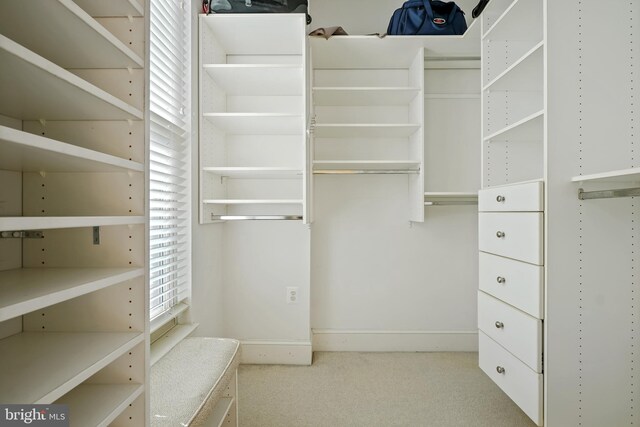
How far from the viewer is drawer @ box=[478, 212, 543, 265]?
1.52 m

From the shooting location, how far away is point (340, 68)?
2.80m

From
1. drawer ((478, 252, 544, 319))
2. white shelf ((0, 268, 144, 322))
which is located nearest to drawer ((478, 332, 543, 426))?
drawer ((478, 252, 544, 319))

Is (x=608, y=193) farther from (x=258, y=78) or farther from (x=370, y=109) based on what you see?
(x=258, y=78)

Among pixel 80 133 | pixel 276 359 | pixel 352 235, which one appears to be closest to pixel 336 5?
pixel 352 235

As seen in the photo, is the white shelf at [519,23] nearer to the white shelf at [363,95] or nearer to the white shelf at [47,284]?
the white shelf at [363,95]

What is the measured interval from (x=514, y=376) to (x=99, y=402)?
66.0 inches

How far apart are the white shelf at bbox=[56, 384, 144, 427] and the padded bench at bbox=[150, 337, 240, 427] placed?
240 millimetres

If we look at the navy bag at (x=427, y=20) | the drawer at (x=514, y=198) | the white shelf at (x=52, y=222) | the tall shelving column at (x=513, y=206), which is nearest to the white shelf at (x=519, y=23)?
the tall shelving column at (x=513, y=206)

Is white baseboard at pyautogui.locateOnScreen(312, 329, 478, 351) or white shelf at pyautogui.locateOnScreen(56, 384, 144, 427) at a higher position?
white shelf at pyautogui.locateOnScreen(56, 384, 144, 427)

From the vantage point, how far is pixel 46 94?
31.8 inches

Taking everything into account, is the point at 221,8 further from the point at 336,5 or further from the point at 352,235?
the point at 352,235

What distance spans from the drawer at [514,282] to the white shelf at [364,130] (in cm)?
101

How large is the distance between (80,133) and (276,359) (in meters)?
2.09

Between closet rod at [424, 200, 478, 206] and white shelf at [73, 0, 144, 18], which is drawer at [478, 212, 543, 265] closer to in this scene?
closet rod at [424, 200, 478, 206]
